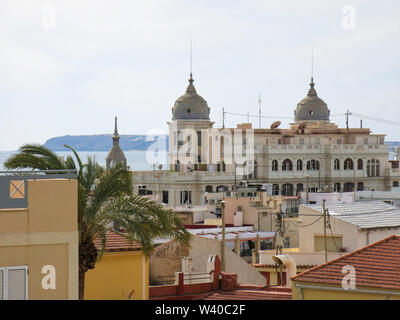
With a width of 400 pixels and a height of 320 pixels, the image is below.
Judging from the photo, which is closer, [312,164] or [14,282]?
[14,282]

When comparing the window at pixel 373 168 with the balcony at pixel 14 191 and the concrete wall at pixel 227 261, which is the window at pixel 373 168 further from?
the balcony at pixel 14 191

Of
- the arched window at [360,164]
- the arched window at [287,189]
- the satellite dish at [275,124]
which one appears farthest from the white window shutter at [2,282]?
the arched window at [360,164]

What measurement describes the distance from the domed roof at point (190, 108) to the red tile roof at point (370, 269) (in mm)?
71056

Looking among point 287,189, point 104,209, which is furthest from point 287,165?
point 104,209

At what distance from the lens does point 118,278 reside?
18.9 m

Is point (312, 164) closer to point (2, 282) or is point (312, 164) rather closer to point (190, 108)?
point (190, 108)

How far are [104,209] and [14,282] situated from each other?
3.61m

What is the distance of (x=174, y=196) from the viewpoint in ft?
263

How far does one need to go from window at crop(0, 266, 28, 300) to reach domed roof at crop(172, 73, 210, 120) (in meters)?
75.6

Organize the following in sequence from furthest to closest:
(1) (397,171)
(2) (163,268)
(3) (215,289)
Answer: (1) (397,171)
(2) (163,268)
(3) (215,289)

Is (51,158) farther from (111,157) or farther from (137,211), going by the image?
(111,157)
